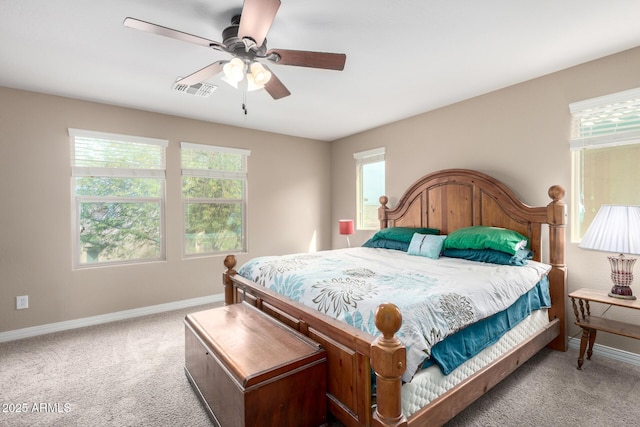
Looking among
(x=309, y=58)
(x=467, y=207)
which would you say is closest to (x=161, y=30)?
(x=309, y=58)

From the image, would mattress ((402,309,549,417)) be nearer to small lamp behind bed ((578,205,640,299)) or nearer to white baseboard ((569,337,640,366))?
small lamp behind bed ((578,205,640,299))

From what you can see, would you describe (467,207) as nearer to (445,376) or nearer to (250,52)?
(445,376)

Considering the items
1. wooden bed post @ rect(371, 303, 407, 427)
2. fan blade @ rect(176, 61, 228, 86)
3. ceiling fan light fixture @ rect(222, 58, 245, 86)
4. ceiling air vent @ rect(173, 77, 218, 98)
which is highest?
ceiling air vent @ rect(173, 77, 218, 98)

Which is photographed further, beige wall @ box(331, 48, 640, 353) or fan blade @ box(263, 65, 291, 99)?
beige wall @ box(331, 48, 640, 353)

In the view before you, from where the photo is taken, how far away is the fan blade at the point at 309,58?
6.26 ft

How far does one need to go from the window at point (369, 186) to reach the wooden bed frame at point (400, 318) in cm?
51

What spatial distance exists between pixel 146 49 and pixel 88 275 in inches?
103

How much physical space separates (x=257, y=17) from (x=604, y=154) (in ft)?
10.1

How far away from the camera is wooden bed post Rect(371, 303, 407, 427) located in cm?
133

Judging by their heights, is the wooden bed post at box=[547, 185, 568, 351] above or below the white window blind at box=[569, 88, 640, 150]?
below

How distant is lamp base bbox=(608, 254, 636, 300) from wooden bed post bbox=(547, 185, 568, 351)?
14.4 inches

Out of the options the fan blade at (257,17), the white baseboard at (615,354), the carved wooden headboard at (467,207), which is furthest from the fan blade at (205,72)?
the white baseboard at (615,354)

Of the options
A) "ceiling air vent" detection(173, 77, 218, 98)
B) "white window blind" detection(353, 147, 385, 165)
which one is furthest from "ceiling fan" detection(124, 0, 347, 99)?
"white window blind" detection(353, 147, 385, 165)

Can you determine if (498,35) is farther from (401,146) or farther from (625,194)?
(401,146)
